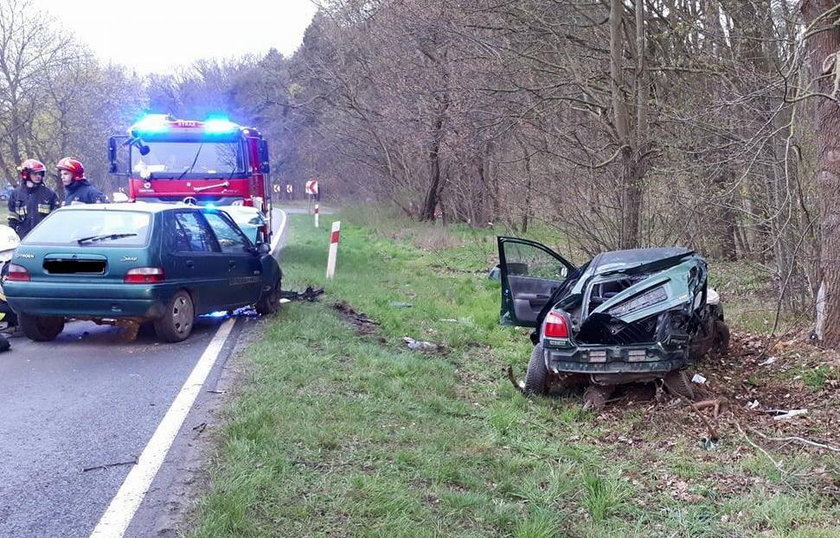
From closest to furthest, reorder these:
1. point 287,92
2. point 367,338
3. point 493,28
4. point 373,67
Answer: point 367,338
point 493,28
point 373,67
point 287,92

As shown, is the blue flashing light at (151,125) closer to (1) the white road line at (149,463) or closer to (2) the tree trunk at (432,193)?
(1) the white road line at (149,463)

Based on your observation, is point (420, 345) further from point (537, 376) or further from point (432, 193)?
point (432, 193)

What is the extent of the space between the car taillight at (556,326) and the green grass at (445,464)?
0.64 metres

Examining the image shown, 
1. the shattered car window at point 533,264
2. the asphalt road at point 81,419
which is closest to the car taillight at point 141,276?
the asphalt road at point 81,419

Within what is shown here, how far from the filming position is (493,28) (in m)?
12.8

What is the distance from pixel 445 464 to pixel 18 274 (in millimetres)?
5322

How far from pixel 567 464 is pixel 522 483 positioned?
18.9 inches

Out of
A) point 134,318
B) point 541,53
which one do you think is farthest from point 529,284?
point 541,53

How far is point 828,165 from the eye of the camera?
23.5ft

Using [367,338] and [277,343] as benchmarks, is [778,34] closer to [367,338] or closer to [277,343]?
[367,338]

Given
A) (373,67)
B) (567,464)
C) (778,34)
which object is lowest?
(567,464)

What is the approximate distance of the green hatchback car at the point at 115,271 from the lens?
7.48 meters

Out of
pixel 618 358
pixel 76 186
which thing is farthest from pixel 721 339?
pixel 76 186

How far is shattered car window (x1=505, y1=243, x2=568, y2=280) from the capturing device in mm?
7906
